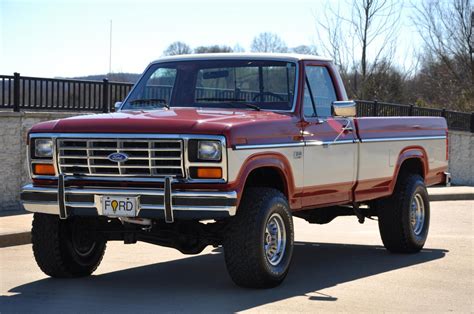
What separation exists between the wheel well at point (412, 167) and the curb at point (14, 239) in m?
4.67

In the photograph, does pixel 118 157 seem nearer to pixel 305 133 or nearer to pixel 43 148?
pixel 43 148

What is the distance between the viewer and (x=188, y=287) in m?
8.77

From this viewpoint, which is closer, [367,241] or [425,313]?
[425,313]

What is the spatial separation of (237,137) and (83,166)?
4.63 ft

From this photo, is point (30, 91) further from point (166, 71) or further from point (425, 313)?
point (425, 313)

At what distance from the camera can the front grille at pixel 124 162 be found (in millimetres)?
8250

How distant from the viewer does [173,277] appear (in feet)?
31.0

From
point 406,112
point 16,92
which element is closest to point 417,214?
point 16,92

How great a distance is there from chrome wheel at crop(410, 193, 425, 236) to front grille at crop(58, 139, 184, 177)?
4.43m

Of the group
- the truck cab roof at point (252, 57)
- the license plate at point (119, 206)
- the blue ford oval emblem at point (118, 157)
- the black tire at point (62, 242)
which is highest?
the truck cab roof at point (252, 57)

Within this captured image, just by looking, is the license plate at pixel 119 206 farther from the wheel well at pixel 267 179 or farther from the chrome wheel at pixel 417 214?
the chrome wheel at pixel 417 214

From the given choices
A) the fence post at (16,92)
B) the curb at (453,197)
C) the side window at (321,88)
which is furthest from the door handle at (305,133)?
the curb at (453,197)

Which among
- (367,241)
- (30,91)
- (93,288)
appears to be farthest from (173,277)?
(30,91)

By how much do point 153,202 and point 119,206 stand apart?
34 centimetres
